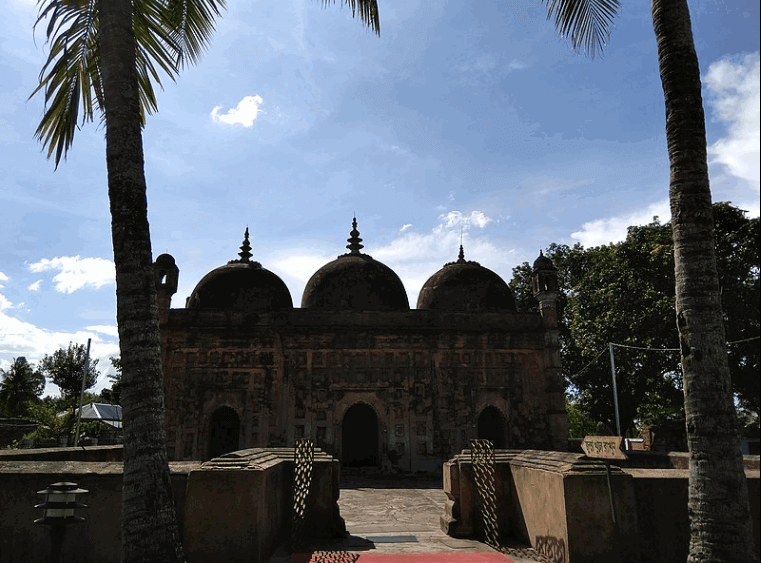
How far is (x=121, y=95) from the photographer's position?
525 centimetres

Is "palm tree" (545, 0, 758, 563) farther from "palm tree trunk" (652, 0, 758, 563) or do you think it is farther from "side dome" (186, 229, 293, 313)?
"side dome" (186, 229, 293, 313)

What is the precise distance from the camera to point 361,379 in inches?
721

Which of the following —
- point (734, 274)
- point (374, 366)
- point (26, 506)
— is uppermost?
point (734, 274)

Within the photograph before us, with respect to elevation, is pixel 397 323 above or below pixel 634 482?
above

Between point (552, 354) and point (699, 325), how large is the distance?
1542cm

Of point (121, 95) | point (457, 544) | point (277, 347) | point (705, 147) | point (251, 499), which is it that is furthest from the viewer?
point (277, 347)

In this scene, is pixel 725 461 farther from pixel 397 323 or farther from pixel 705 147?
pixel 397 323

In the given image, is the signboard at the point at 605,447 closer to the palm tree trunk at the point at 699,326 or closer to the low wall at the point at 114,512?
the palm tree trunk at the point at 699,326

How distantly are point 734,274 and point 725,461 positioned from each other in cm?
1758

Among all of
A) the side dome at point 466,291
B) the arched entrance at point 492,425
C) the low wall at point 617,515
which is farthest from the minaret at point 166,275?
the low wall at point 617,515

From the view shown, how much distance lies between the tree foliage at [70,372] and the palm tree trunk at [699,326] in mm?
39701

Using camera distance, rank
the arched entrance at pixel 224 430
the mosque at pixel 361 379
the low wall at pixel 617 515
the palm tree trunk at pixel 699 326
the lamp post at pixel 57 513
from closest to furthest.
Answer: the palm tree trunk at pixel 699 326, the lamp post at pixel 57 513, the low wall at pixel 617 515, the mosque at pixel 361 379, the arched entrance at pixel 224 430

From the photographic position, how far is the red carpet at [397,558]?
6184 mm

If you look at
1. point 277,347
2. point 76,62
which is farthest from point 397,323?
point 76,62
